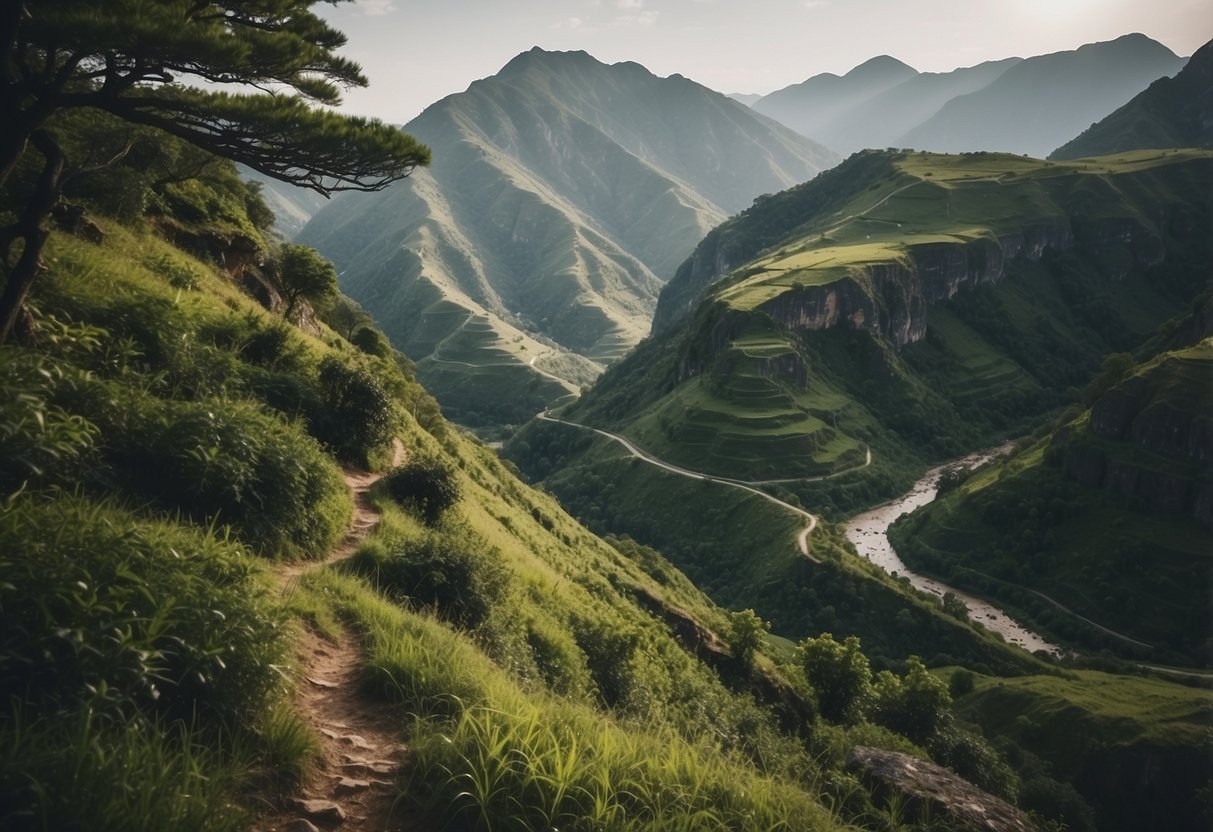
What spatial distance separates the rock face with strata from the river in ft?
347

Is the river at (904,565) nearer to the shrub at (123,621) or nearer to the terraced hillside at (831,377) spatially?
the terraced hillside at (831,377)

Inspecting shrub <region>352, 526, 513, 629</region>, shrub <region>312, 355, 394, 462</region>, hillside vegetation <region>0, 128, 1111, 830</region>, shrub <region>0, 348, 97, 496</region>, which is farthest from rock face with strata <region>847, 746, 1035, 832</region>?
shrub <region>312, 355, 394, 462</region>

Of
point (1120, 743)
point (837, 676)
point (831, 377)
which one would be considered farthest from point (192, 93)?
point (831, 377)

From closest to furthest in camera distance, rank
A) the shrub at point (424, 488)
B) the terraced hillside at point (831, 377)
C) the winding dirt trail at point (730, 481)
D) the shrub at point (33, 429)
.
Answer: the shrub at point (33, 429) < the shrub at point (424, 488) < the winding dirt trail at point (730, 481) < the terraced hillside at point (831, 377)

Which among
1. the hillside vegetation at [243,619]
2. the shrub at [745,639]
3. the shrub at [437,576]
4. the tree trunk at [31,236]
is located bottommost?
the shrub at [745,639]

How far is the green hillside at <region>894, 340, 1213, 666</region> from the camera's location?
101438 millimetres

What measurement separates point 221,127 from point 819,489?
127776 millimetres

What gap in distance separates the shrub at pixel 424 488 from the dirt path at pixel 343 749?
7.35 metres

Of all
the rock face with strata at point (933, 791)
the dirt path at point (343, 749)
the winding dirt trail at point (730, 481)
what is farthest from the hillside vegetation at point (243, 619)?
the winding dirt trail at point (730, 481)

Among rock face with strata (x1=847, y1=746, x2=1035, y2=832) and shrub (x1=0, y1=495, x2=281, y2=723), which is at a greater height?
shrub (x1=0, y1=495, x2=281, y2=723)

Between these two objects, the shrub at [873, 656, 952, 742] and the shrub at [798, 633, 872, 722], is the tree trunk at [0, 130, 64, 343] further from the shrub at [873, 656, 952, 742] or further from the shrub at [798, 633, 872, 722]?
the shrub at [873, 656, 952, 742]

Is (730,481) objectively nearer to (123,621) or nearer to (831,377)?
(831,377)

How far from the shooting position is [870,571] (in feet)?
335

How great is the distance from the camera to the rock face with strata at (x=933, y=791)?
10.3 m
